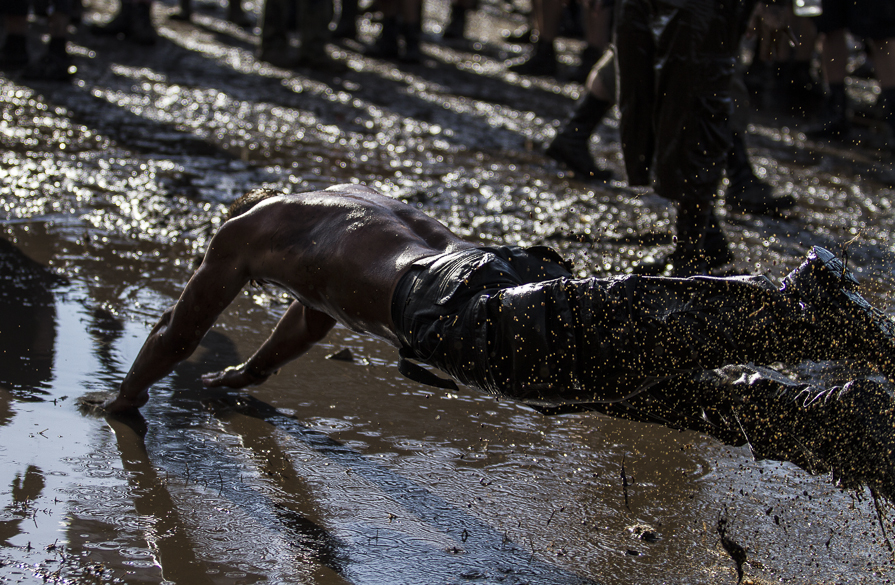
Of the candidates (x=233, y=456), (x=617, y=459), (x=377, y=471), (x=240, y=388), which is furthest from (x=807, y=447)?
(x=240, y=388)

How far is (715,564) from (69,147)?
4478 mm

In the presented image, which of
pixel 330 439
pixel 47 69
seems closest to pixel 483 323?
pixel 330 439

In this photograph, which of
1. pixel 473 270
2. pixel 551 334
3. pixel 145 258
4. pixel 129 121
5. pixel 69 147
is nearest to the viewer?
pixel 551 334

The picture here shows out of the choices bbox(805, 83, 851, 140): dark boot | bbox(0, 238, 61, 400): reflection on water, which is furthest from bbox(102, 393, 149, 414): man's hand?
bbox(805, 83, 851, 140): dark boot

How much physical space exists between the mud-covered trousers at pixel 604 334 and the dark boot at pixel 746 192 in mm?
2958

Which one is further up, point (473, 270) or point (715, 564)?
point (473, 270)

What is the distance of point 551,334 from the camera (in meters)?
2.02

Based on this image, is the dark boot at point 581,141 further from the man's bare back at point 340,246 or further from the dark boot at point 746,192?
the man's bare back at point 340,246

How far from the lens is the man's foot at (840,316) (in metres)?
1.98

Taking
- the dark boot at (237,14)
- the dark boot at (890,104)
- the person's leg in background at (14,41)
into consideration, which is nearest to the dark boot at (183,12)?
the dark boot at (237,14)

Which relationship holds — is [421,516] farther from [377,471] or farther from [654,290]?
[654,290]

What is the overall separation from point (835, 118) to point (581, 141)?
2.67 meters

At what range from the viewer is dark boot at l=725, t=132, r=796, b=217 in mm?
5043

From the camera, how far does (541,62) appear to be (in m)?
9.11
